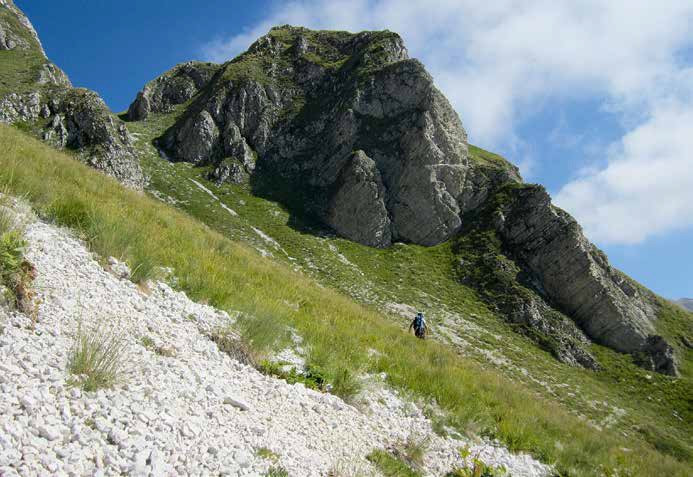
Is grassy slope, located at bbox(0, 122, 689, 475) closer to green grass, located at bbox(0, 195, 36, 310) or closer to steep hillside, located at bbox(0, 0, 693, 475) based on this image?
steep hillside, located at bbox(0, 0, 693, 475)

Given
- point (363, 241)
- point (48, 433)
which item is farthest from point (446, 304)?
point (48, 433)

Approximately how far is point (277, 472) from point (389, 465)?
182 cm

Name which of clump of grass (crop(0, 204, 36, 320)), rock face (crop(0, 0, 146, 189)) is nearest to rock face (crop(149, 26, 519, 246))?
rock face (crop(0, 0, 146, 189))

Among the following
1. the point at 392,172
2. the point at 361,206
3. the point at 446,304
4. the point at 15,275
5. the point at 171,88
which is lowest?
the point at 15,275

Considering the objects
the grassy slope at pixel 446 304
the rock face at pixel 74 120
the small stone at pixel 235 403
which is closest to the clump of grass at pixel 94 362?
the small stone at pixel 235 403

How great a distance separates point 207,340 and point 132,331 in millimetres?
1177

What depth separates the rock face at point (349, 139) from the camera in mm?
70750

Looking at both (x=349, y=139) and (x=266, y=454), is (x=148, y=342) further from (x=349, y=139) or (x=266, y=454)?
(x=349, y=139)

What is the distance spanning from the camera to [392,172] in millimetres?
75500

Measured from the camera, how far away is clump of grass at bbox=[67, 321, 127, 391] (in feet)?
12.5

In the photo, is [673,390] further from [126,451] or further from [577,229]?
[126,451]

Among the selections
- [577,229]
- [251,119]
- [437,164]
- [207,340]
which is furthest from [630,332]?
[251,119]

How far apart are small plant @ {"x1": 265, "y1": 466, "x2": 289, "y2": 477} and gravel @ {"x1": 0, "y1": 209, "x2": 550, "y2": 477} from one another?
0.18 feet

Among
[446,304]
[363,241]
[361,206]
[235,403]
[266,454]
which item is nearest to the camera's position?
[266,454]
